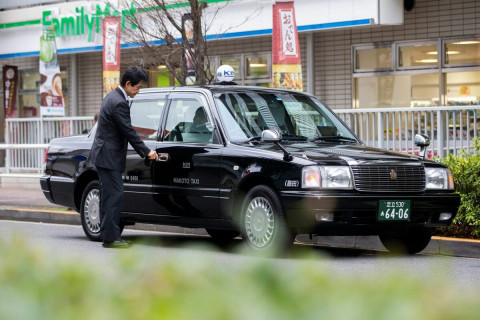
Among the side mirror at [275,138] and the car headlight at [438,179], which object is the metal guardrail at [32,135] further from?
the car headlight at [438,179]

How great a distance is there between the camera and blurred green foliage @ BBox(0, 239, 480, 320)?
1592 mm

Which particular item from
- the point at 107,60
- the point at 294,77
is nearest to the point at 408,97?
the point at 294,77

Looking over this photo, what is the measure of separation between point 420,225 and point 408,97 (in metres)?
9.43

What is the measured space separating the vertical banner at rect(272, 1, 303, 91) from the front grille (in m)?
5.40

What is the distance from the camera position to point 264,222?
926 cm

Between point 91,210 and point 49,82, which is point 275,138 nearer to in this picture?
point 91,210

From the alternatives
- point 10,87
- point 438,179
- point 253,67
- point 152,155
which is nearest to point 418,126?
point 438,179

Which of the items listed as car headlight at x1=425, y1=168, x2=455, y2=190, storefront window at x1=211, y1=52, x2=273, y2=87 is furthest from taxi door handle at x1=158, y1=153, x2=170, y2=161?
storefront window at x1=211, y1=52, x2=273, y2=87

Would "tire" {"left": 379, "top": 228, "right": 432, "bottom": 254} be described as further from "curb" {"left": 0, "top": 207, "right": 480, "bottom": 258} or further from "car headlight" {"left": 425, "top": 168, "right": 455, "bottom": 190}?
"car headlight" {"left": 425, "top": 168, "right": 455, "bottom": 190}

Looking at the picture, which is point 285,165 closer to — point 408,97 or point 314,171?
point 314,171

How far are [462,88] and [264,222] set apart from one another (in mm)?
9275

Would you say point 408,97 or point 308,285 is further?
point 408,97

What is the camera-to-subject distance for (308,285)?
1.81 metres

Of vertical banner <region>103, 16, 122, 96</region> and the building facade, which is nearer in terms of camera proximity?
the building facade
